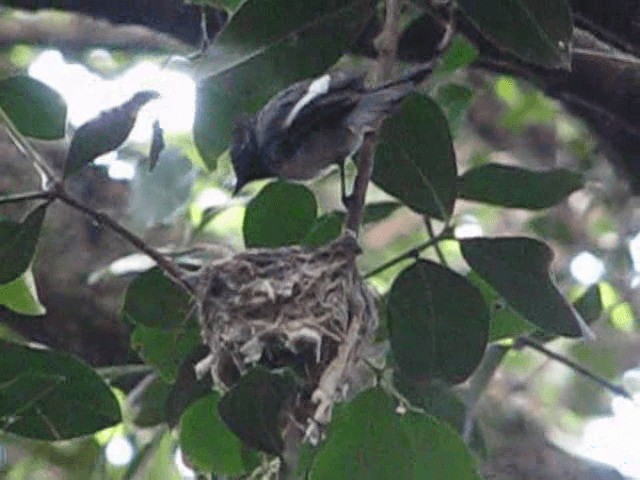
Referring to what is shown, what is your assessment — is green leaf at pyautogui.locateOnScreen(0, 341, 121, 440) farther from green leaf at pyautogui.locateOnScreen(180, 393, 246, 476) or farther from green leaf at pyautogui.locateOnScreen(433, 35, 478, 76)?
green leaf at pyautogui.locateOnScreen(433, 35, 478, 76)

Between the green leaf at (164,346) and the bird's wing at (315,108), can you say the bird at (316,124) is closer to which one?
the bird's wing at (315,108)

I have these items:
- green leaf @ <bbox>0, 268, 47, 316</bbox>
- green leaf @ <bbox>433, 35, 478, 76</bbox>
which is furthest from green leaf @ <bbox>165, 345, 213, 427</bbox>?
green leaf @ <bbox>433, 35, 478, 76</bbox>

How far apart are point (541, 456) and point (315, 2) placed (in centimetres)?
76

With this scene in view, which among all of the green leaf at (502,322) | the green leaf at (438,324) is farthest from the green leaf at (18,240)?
the green leaf at (502,322)

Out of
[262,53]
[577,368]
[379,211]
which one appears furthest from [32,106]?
[577,368]

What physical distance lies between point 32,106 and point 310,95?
0.73 feet

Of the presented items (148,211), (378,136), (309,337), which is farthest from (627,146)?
(309,337)

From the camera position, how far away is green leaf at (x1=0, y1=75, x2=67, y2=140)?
101cm

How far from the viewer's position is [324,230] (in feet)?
3.62

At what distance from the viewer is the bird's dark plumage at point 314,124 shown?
86cm

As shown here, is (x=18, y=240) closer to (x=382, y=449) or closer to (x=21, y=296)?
(x=21, y=296)

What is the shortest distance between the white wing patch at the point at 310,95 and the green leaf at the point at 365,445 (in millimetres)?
154

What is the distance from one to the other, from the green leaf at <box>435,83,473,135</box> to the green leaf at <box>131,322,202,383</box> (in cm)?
38

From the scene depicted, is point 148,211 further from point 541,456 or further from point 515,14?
point 515,14
